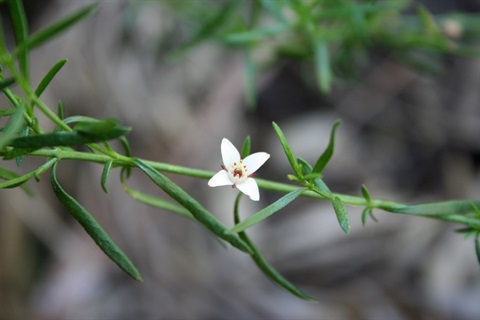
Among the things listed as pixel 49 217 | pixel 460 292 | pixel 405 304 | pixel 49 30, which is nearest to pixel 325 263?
pixel 405 304

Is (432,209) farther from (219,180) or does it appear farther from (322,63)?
(322,63)

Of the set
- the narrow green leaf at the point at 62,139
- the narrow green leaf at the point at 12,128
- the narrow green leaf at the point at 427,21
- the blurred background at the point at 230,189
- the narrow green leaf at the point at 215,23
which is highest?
the narrow green leaf at the point at 215,23

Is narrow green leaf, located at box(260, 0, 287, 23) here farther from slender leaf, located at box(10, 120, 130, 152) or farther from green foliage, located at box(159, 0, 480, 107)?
slender leaf, located at box(10, 120, 130, 152)

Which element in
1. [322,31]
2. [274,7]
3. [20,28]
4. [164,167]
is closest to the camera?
[20,28]

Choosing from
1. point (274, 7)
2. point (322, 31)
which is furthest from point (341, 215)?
point (322, 31)

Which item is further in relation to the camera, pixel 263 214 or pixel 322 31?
pixel 322 31

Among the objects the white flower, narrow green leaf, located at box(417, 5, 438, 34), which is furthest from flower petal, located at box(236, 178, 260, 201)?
narrow green leaf, located at box(417, 5, 438, 34)

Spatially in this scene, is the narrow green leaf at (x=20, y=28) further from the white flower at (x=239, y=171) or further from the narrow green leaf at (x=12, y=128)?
the white flower at (x=239, y=171)

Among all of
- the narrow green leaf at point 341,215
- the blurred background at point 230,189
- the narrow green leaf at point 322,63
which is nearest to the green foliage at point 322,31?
the narrow green leaf at point 322,63
